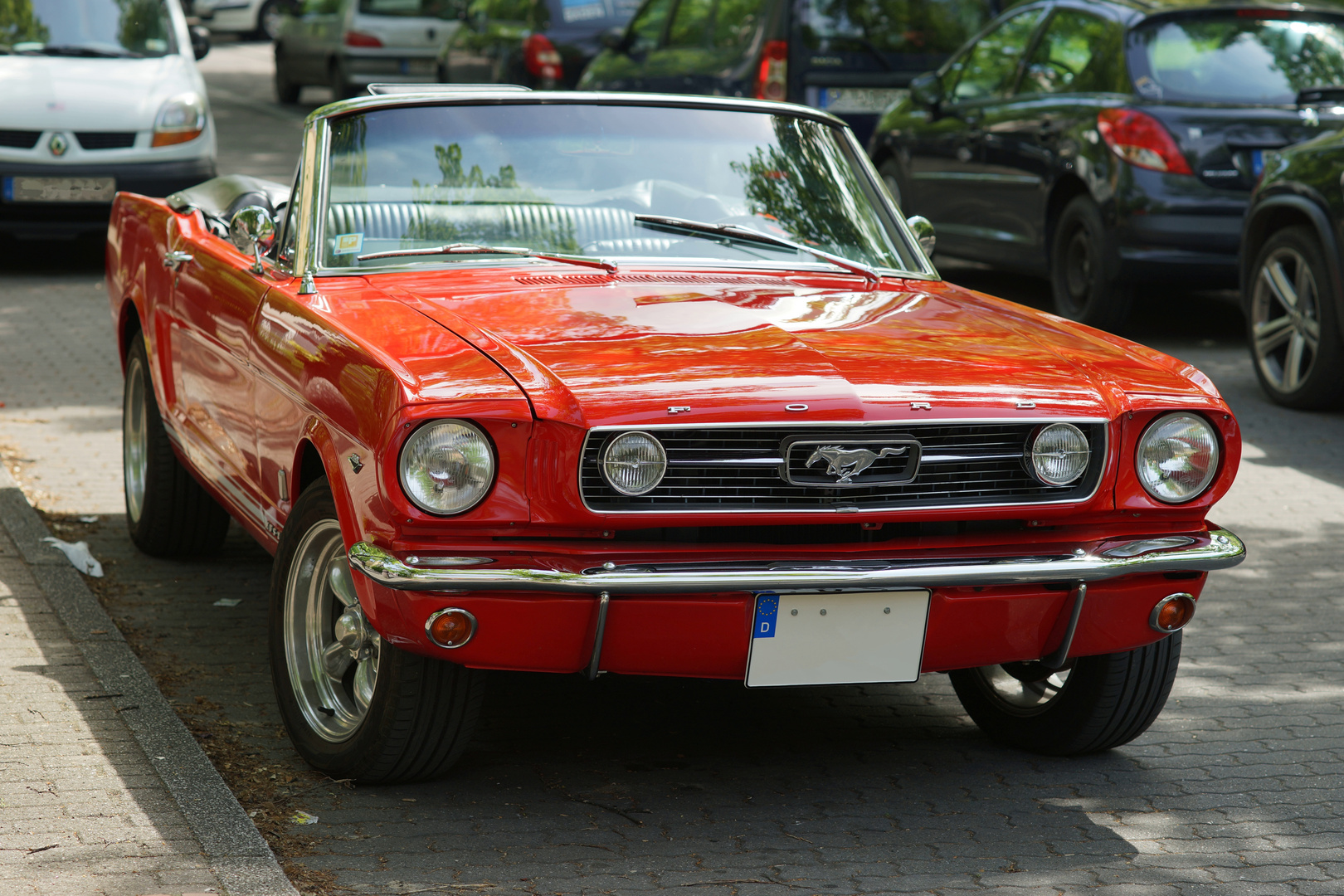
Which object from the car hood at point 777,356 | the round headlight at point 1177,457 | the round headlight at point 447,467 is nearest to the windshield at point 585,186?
the car hood at point 777,356

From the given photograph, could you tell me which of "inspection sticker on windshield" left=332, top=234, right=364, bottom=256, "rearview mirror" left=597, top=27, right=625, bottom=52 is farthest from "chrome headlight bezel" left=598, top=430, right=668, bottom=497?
"rearview mirror" left=597, top=27, right=625, bottom=52

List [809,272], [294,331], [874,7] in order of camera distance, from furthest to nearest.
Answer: [874,7] < [809,272] < [294,331]

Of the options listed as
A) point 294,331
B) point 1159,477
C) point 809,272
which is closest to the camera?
point 1159,477

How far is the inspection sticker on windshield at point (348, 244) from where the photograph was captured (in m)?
4.66

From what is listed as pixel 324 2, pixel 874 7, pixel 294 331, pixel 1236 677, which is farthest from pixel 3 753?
pixel 324 2

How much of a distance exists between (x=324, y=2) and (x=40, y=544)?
17937mm

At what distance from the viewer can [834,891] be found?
364 cm

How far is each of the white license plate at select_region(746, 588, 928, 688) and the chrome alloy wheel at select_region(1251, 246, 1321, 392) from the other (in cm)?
525

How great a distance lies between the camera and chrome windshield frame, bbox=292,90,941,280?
15.3 feet

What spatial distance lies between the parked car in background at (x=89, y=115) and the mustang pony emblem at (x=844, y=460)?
360 inches

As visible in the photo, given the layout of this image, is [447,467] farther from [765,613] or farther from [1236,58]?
[1236,58]

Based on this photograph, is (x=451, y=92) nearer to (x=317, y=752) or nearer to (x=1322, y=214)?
(x=317, y=752)

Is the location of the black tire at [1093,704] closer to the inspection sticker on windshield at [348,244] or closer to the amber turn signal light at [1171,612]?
the amber turn signal light at [1171,612]

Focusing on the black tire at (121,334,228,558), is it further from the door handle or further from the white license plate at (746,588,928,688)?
the white license plate at (746,588,928,688)
